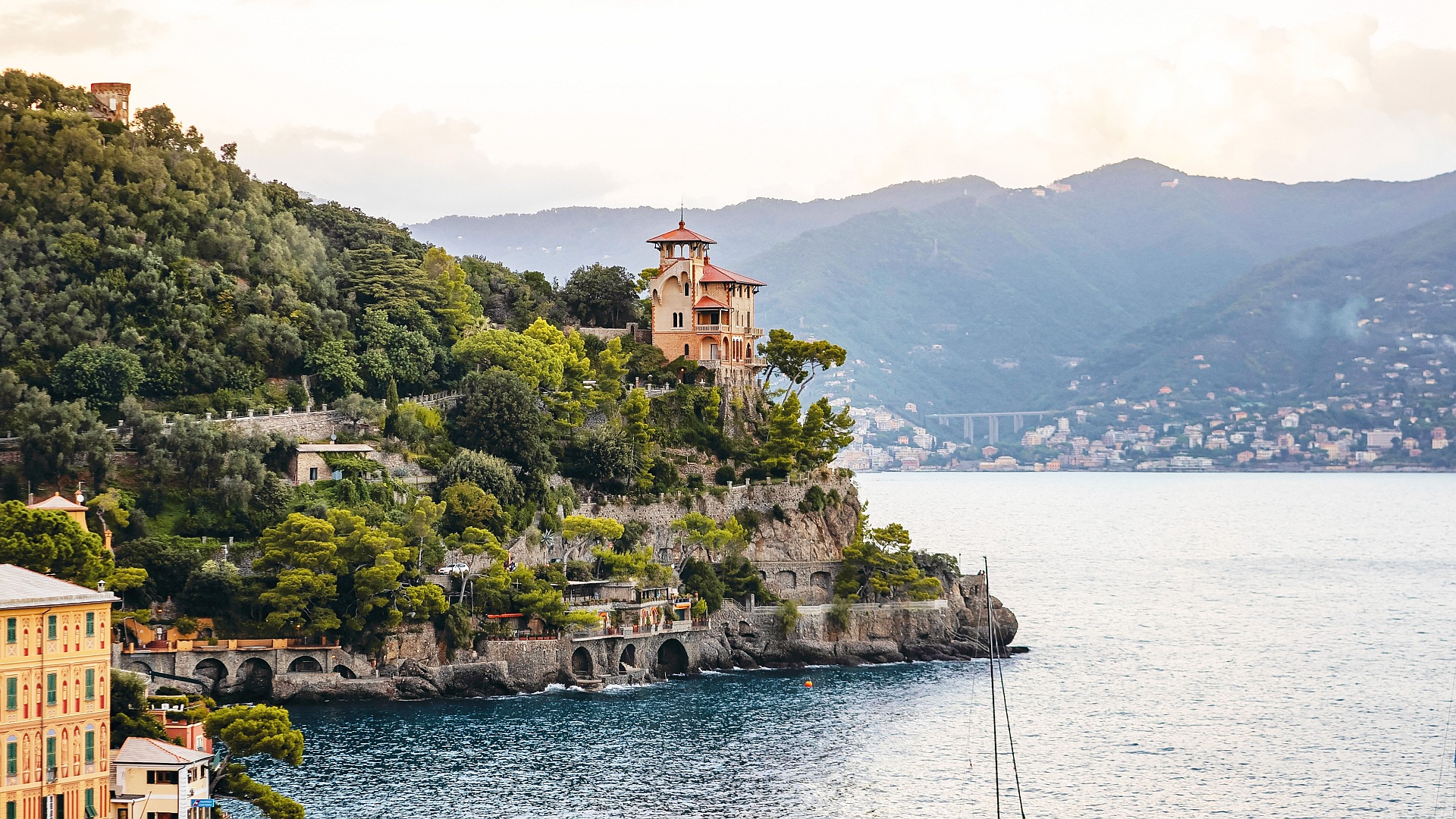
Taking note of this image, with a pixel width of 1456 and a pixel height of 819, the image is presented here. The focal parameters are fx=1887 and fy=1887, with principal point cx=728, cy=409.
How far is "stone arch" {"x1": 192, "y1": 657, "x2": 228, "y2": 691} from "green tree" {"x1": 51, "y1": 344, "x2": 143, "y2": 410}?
54.5 feet

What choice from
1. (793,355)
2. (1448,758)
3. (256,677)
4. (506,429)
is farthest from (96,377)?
(1448,758)

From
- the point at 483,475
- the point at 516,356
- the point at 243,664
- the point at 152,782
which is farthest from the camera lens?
the point at 516,356

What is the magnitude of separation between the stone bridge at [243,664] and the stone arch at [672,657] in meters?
16.0

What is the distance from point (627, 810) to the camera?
65062mm

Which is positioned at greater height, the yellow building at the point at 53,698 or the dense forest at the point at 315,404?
the dense forest at the point at 315,404

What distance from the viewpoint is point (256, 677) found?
82.3 metres

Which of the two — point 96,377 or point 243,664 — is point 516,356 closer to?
point 96,377

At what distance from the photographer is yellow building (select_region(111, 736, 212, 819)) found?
4966cm

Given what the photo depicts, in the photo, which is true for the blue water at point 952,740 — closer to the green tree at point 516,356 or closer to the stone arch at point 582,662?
the stone arch at point 582,662

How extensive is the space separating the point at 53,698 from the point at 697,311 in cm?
7087

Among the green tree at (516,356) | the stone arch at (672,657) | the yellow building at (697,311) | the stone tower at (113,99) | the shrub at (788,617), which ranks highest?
the stone tower at (113,99)

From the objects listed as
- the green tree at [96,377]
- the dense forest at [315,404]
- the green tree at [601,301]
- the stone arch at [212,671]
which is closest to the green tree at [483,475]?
the dense forest at [315,404]

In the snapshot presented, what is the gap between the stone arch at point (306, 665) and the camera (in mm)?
83125

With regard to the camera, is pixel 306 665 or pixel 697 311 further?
pixel 697 311
